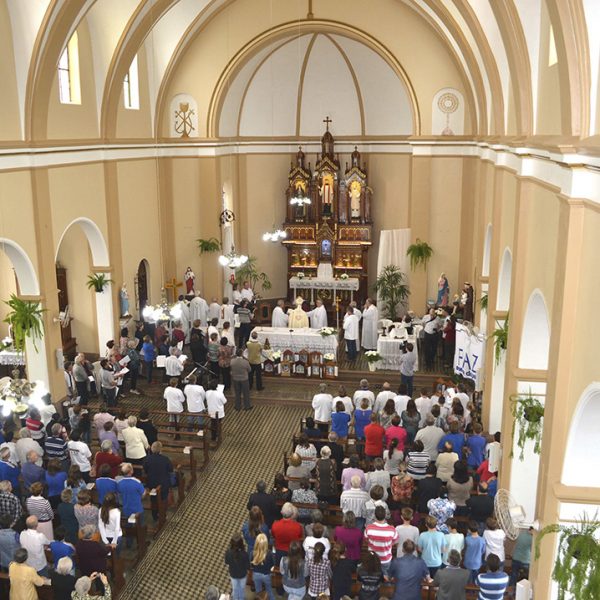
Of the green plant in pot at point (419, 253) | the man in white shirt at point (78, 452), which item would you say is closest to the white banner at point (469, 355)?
the green plant in pot at point (419, 253)

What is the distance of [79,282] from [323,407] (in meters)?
8.01

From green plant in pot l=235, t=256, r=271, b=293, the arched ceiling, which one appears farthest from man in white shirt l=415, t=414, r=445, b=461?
green plant in pot l=235, t=256, r=271, b=293

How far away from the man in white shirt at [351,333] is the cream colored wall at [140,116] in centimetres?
756

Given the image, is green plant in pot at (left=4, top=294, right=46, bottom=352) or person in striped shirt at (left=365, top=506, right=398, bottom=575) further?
green plant in pot at (left=4, top=294, right=46, bottom=352)

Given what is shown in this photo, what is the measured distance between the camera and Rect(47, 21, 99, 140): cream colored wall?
15.6m

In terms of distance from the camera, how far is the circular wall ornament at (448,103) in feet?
65.7

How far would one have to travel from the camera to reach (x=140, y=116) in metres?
19.6

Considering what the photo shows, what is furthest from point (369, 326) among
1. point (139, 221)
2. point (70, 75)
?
point (70, 75)

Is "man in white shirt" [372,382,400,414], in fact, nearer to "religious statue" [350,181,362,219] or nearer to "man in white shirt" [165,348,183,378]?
"man in white shirt" [165,348,183,378]

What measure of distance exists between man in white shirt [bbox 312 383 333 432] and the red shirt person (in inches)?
73.7

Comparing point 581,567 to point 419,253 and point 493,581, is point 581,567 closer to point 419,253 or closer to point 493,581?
point 493,581

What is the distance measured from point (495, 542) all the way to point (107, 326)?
40.1 ft

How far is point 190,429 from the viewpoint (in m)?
14.1

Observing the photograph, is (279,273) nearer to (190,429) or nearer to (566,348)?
(190,429)
